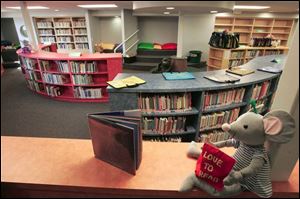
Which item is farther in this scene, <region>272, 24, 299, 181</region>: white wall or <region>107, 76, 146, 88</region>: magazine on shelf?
<region>107, 76, 146, 88</region>: magazine on shelf

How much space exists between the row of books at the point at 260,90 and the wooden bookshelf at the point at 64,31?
7.61 m

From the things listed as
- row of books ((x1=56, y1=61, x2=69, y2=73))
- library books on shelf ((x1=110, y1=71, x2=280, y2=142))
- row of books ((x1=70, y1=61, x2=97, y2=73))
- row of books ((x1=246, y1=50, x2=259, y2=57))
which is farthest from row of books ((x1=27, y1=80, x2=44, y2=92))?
row of books ((x1=246, y1=50, x2=259, y2=57))

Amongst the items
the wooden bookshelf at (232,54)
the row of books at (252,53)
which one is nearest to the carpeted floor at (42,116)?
the wooden bookshelf at (232,54)

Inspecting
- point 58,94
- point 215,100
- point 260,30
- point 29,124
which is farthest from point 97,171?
point 260,30

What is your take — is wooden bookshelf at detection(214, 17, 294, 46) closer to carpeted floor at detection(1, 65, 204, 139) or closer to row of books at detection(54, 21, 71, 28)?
carpeted floor at detection(1, 65, 204, 139)

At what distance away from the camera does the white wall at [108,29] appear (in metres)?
8.87

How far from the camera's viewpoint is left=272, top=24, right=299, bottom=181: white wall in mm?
583

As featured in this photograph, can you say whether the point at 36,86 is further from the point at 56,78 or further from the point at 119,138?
the point at 119,138

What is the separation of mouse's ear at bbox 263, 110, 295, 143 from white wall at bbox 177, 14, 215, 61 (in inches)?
254

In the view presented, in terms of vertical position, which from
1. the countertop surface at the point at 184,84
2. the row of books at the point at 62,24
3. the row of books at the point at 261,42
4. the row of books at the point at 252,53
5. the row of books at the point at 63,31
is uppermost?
the row of books at the point at 62,24

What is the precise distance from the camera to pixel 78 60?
4031mm

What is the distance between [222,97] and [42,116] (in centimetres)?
339

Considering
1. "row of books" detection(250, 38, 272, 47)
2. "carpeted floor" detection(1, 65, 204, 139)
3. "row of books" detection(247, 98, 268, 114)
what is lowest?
"carpeted floor" detection(1, 65, 204, 139)

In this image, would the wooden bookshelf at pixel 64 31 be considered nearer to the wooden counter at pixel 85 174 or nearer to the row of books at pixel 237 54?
the row of books at pixel 237 54
